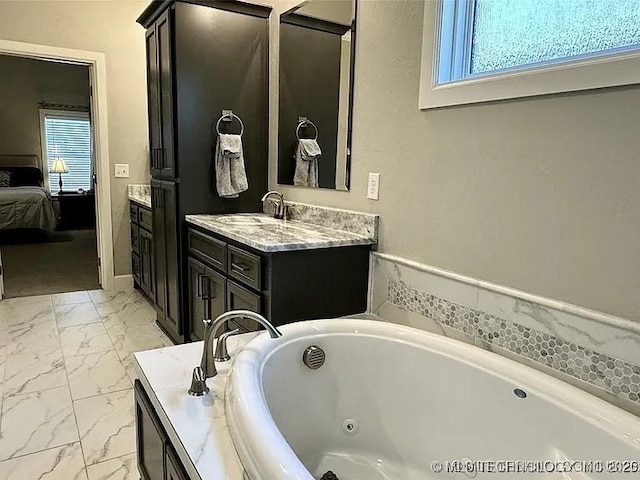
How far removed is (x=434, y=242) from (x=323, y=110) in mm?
1112

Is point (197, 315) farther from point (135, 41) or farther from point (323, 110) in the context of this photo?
point (135, 41)

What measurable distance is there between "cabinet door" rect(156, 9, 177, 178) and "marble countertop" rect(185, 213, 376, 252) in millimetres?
411

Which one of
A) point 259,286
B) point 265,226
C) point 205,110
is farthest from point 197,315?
point 205,110

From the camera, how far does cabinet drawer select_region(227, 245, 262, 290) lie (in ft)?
6.73

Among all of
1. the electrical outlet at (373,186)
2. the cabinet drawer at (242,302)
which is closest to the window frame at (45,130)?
the cabinet drawer at (242,302)

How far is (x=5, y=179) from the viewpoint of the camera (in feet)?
23.8

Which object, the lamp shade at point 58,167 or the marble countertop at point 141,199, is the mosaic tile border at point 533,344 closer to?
the marble countertop at point 141,199

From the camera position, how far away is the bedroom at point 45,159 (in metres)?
6.27

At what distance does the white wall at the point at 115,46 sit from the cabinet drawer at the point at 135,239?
0.12 meters

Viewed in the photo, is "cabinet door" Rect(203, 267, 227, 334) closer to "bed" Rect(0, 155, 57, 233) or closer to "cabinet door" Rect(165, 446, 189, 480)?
"cabinet door" Rect(165, 446, 189, 480)

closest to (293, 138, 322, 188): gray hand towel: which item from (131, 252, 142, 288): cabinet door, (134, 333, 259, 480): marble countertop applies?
(134, 333, 259, 480): marble countertop

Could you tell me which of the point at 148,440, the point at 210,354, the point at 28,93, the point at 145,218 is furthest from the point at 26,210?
the point at 210,354

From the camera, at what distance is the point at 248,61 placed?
2.93 meters

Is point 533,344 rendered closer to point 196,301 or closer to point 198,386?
point 198,386
